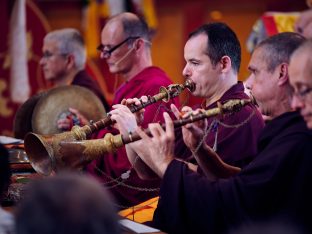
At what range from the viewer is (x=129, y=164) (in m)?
5.44

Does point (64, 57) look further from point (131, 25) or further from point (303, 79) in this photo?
point (303, 79)

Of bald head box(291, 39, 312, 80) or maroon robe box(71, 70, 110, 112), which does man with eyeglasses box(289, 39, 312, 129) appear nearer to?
bald head box(291, 39, 312, 80)

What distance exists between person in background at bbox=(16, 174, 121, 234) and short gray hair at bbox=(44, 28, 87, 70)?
189 inches

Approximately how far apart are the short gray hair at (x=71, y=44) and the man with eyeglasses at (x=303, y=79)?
12.0 ft

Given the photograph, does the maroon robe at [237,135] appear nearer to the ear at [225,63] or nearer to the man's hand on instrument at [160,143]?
the ear at [225,63]

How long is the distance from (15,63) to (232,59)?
13.1 feet

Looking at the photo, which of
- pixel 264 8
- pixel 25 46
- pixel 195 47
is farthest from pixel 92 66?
pixel 195 47

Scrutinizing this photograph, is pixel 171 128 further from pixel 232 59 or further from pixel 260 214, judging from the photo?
pixel 232 59

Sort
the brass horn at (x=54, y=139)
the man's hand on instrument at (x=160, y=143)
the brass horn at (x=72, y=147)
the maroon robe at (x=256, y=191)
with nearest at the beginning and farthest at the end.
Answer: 1. the maroon robe at (x=256, y=191)
2. the man's hand on instrument at (x=160, y=143)
3. the brass horn at (x=72, y=147)
4. the brass horn at (x=54, y=139)

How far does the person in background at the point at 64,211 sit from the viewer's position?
7.09 ft

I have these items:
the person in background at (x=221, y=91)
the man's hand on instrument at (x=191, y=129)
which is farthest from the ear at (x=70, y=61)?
the man's hand on instrument at (x=191, y=129)

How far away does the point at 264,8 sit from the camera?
9609 mm

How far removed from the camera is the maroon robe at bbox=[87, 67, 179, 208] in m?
5.29

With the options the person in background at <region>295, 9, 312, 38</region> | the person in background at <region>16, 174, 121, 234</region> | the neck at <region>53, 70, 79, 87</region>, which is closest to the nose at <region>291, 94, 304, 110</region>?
the person in background at <region>16, 174, 121, 234</region>
